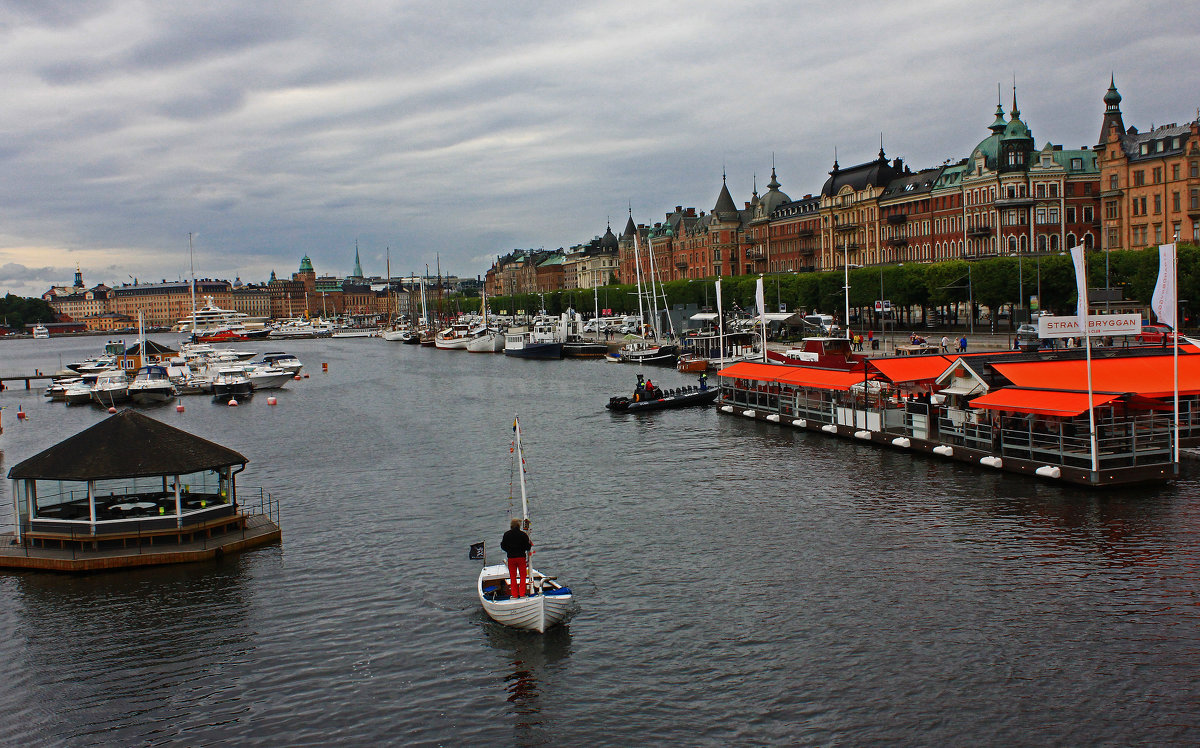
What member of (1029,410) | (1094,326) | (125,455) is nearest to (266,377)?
(125,455)

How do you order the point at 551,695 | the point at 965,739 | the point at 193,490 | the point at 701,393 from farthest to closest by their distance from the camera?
the point at 701,393 < the point at 193,490 < the point at 551,695 < the point at 965,739

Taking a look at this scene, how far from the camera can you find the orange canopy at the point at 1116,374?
36.8 meters

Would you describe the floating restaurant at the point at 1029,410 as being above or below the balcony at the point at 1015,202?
below

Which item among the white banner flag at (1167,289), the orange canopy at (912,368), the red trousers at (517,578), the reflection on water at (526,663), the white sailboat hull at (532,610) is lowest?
the reflection on water at (526,663)

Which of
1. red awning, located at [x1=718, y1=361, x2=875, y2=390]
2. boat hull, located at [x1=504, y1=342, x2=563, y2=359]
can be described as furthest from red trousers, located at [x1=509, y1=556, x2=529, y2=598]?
boat hull, located at [x1=504, y1=342, x2=563, y2=359]

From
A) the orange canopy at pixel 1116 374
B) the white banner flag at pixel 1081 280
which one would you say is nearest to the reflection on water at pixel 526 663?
the white banner flag at pixel 1081 280

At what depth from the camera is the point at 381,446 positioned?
55.2m

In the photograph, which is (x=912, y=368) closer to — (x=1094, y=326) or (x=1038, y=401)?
(x=1038, y=401)

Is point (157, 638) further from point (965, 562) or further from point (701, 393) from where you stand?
point (701, 393)

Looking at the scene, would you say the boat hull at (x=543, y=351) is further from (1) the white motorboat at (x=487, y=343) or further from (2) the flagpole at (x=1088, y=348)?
(2) the flagpole at (x=1088, y=348)

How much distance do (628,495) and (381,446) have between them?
70.3 feet

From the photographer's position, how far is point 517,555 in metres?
23.0

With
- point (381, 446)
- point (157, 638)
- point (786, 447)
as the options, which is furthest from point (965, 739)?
point (381, 446)

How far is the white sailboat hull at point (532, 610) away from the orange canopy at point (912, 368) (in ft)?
93.4
